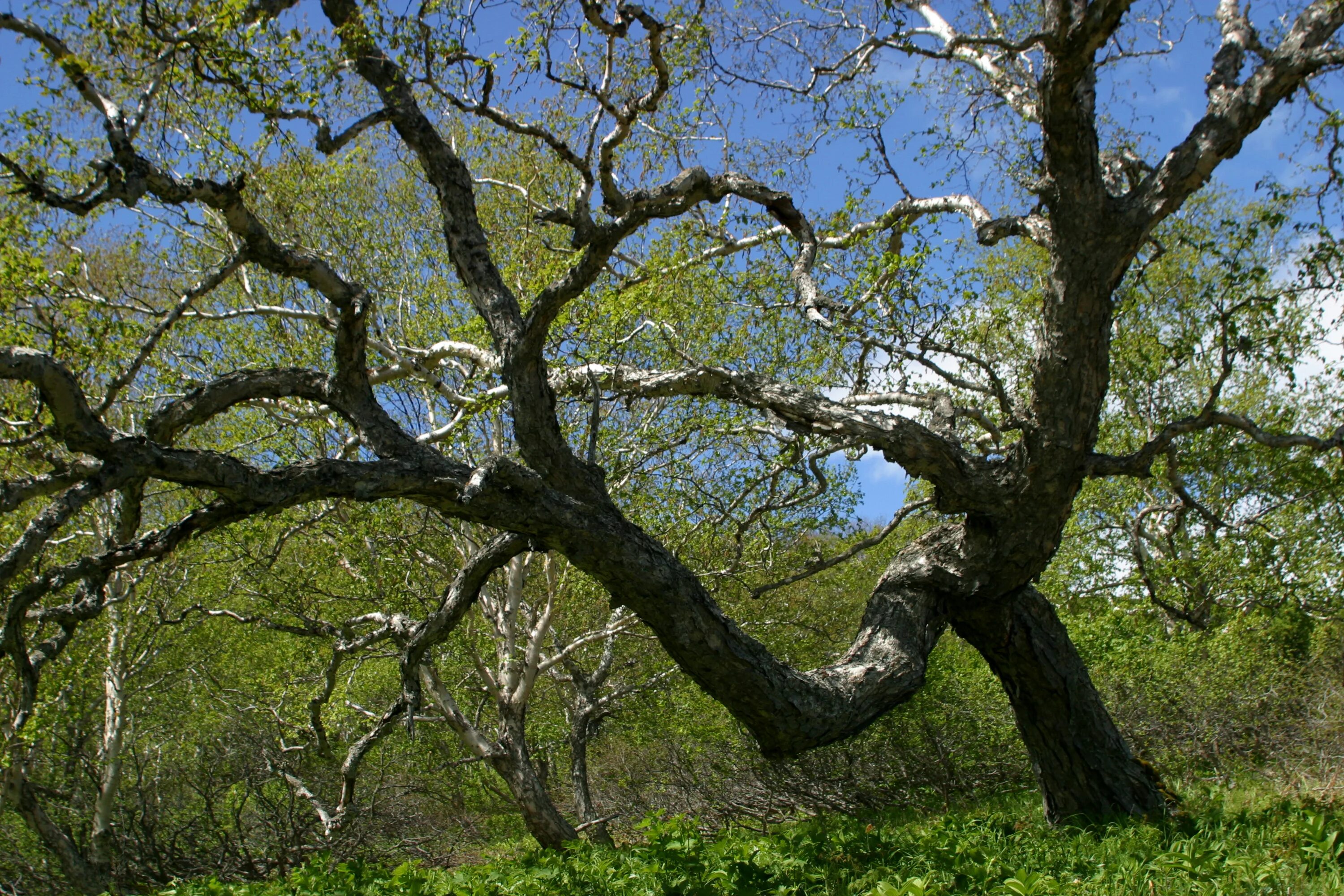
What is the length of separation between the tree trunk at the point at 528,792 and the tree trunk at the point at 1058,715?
657cm

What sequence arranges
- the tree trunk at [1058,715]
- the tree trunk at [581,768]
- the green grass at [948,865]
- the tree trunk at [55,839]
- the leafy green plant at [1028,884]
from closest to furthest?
1. the leafy green plant at [1028,884]
2. the green grass at [948,865]
3. the tree trunk at [1058,715]
4. the tree trunk at [55,839]
5. the tree trunk at [581,768]

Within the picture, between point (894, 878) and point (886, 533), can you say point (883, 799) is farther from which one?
point (894, 878)

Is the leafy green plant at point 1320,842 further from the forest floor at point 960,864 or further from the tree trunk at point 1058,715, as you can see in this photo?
the tree trunk at point 1058,715

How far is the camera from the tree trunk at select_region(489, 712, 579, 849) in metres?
11.6

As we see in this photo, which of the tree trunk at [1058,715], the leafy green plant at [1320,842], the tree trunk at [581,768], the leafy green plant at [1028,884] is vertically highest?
the tree trunk at [581,768]

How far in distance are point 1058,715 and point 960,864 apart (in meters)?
2.11

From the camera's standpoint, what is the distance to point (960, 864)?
528cm

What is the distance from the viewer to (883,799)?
487 inches

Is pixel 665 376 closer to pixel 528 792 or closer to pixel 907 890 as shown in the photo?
pixel 907 890

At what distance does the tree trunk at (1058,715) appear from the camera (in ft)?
22.3

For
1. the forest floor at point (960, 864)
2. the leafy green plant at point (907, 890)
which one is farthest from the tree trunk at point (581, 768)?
the leafy green plant at point (907, 890)

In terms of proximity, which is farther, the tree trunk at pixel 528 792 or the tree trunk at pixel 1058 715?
the tree trunk at pixel 528 792

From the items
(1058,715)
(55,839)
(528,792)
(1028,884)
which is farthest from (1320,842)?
(55,839)

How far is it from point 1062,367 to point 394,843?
36.6ft
